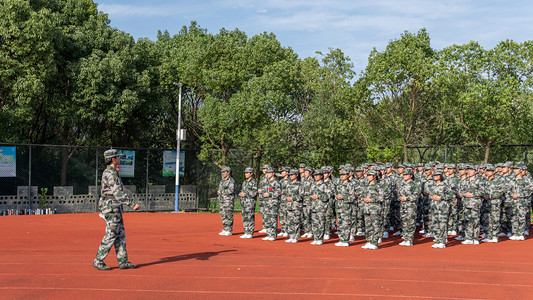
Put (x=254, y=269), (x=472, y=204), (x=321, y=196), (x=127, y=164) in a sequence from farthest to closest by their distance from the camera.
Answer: (x=127, y=164)
(x=472, y=204)
(x=321, y=196)
(x=254, y=269)

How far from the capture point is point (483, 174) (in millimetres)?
14852

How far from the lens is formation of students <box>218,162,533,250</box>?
464 inches

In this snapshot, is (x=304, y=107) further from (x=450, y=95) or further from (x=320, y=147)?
(x=450, y=95)

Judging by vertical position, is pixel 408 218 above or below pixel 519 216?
above

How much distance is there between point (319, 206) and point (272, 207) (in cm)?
157

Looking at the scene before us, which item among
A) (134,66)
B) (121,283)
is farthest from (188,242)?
(134,66)

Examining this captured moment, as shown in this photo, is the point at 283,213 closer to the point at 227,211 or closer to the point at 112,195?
the point at 227,211

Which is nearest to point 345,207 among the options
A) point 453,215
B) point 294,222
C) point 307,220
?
point 294,222

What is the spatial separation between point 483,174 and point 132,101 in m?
14.8

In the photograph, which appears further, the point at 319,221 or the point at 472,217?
the point at 472,217

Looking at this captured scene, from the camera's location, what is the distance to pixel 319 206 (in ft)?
38.8

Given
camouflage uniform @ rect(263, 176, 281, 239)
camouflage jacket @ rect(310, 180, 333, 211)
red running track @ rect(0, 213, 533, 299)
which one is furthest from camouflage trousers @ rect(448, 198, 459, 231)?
camouflage uniform @ rect(263, 176, 281, 239)

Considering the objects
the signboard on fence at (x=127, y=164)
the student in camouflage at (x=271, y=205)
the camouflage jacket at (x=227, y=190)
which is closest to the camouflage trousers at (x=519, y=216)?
the student in camouflage at (x=271, y=205)

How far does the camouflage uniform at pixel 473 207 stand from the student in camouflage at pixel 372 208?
2752mm
